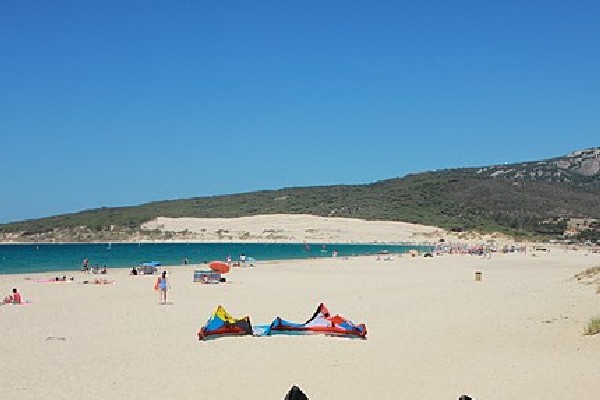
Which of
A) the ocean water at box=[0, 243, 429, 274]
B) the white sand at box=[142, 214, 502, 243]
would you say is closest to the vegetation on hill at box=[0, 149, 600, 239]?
the white sand at box=[142, 214, 502, 243]

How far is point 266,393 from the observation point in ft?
36.2

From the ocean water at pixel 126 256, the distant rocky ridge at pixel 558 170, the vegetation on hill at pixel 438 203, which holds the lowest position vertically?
the ocean water at pixel 126 256

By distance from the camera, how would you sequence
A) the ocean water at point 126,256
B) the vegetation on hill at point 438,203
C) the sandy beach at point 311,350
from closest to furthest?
the sandy beach at point 311,350 → the ocean water at point 126,256 → the vegetation on hill at point 438,203

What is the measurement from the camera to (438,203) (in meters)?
142

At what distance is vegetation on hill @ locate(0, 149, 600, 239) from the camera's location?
125125mm

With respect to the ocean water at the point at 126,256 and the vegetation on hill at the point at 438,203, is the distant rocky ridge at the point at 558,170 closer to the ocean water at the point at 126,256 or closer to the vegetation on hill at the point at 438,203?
the vegetation on hill at the point at 438,203

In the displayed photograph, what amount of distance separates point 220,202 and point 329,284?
13844cm

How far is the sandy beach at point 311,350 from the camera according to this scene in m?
11.3

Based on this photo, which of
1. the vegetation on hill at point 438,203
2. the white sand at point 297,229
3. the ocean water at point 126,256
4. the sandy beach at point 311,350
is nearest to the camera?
the sandy beach at point 311,350

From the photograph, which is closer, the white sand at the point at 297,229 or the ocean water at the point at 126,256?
the ocean water at the point at 126,256

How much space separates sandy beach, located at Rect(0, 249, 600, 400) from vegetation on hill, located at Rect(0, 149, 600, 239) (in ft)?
287

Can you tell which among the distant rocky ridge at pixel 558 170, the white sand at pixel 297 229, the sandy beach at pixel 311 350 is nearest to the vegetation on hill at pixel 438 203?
Answer: the distant rocky ridge at pixel 558 170

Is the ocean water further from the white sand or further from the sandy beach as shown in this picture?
the sandy beach

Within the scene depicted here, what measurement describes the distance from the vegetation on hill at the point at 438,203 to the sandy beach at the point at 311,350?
8762cm
